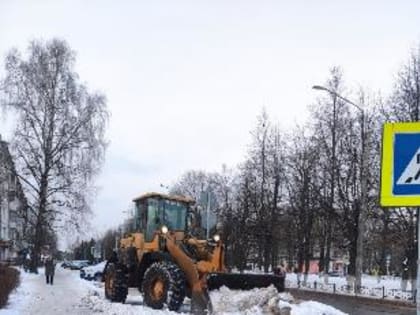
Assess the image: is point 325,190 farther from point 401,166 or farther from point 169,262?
point 401,166

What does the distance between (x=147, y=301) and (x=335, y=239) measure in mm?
33856

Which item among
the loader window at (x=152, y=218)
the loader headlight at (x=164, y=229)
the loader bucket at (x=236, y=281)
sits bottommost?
the loader bucket at (x=236, y=281)

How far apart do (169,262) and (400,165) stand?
17345 millimetres

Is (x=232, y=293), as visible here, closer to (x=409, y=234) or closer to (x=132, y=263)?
(x=132, y=263)

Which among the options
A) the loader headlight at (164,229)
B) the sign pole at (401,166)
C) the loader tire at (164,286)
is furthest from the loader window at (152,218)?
the sign pole at (401,166)

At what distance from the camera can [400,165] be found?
622 cm

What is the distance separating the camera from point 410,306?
35562 millimetres

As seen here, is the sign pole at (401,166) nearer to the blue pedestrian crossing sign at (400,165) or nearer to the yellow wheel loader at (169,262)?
the blue pedestrian crossing sign at (400,165)

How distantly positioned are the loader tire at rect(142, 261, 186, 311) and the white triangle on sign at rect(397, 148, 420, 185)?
16.0 m

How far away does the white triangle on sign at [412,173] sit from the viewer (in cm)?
617

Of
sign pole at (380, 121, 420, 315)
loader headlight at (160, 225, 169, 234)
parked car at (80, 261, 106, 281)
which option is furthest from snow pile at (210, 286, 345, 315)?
parked car at (80, 261, 106, 281)

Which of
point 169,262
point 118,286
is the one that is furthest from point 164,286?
point 118,286

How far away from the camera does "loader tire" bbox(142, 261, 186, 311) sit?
21.6 metres

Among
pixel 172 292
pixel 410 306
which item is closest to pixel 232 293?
pixel 172 292
